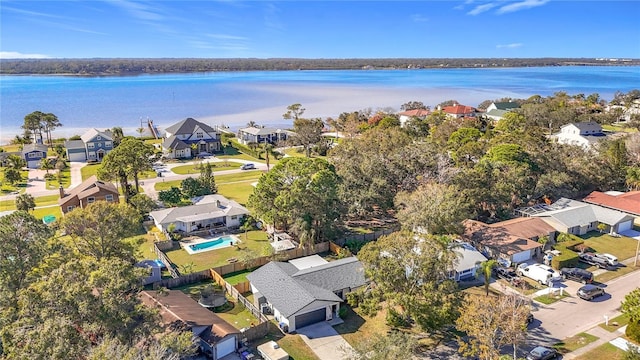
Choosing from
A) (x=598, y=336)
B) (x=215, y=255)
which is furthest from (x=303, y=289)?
(x=598, y=336)

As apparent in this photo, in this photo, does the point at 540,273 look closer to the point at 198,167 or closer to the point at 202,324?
the point at 202,324

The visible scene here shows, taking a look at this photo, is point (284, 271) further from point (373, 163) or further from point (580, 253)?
point (580, 253)

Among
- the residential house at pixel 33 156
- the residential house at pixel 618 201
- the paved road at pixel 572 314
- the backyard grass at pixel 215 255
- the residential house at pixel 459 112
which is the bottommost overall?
the paved road at pixel 572 314

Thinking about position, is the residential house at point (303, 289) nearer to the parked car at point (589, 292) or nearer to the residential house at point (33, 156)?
the parked car at point (589, 292)

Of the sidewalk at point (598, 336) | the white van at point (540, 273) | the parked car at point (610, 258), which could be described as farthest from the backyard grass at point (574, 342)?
the parked car at point (610, 258)

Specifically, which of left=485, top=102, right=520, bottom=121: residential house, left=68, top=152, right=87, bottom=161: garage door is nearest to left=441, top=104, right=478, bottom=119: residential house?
left=485, top=102, right=520, bottom=121: residential house

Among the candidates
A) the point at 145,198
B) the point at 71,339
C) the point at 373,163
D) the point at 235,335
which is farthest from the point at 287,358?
the point at 145,198
